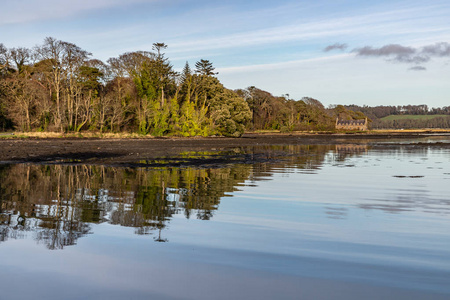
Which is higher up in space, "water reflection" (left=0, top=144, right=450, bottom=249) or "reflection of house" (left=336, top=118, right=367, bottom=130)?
"reflection of house" (left=336, top=118, right=367, bottom=130)

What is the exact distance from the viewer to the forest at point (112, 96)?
62875mm

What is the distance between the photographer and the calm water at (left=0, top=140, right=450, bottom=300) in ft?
19.7

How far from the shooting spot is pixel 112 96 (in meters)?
71.6

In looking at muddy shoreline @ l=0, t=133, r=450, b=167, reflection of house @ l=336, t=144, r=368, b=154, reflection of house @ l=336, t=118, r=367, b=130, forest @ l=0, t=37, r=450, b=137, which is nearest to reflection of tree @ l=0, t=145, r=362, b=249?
muddy shoreline @ l=0, t=133, r=450, b=167

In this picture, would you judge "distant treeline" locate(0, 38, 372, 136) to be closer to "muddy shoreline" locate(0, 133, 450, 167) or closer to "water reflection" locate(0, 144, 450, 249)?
"muddy shoreline" locate(0, 133, 450, 167)

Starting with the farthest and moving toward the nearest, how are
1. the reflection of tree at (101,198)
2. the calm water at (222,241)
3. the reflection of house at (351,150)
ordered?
the reflection of house at (351,150) < the reflection of tree at (101,198) < the calm water at (222,241)

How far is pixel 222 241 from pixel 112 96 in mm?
66477

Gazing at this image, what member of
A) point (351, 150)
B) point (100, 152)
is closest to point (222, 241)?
point (100, 152)

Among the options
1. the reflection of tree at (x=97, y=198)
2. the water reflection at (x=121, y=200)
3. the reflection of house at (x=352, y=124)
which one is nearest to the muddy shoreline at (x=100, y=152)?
the reflection of tree at (x=97, y=198)

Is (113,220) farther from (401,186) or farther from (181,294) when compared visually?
(401,186)

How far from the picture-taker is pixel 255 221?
1053 centimetres

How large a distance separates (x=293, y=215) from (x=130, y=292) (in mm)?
6288

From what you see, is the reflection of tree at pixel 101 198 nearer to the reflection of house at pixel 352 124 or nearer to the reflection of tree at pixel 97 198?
the reflection of tree at pixel 97 198

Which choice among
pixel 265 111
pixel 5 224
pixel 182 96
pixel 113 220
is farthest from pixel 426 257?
pixel 265 111
